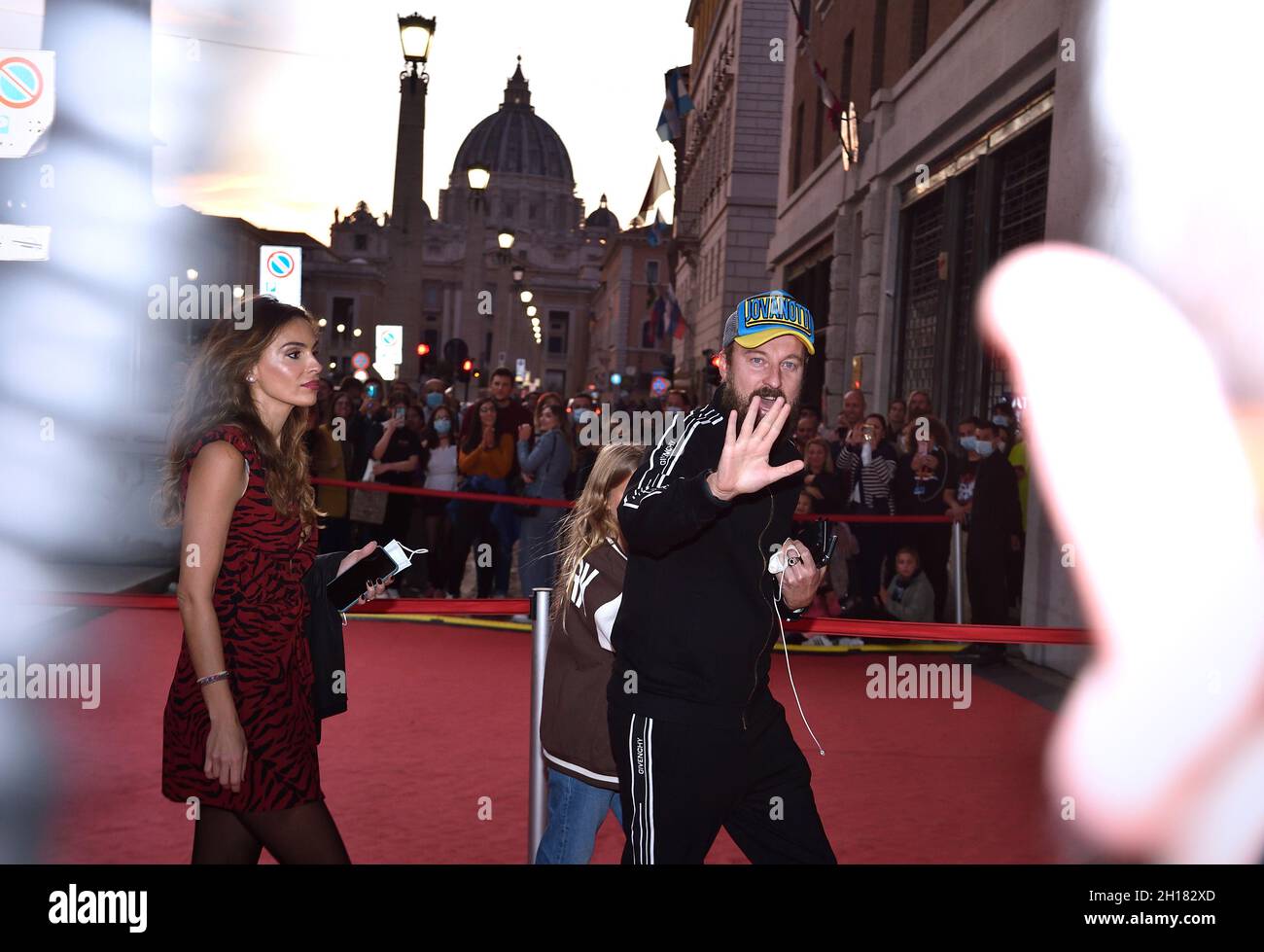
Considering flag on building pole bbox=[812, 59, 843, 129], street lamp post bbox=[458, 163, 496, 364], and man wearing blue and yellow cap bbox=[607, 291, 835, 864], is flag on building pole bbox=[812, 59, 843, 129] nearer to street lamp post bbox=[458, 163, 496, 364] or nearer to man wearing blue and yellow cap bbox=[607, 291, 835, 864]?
street lamp post bbox=[458, 163, 496, 364]

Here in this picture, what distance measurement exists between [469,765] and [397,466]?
7368mm

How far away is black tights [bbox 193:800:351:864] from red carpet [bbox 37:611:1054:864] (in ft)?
6.84

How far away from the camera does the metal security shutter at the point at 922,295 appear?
54.4ft

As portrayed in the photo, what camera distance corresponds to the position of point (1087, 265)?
970cm

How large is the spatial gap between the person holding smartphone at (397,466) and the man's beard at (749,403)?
10.7 meters

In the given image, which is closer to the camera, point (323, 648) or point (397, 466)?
point (323, 648)

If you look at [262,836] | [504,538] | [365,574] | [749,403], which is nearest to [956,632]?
[749,403]

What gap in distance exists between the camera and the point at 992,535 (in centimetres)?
1027

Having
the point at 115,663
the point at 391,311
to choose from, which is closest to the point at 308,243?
the point at 391,311

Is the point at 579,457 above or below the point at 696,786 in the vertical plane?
above

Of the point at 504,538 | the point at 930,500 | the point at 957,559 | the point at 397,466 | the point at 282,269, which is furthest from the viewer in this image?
the point at 397,466

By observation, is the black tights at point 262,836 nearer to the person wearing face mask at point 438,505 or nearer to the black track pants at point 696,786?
the black track pants at point 696,786

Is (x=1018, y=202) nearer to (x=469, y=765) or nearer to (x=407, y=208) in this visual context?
(x=407, y=208)
